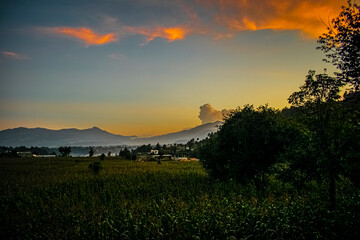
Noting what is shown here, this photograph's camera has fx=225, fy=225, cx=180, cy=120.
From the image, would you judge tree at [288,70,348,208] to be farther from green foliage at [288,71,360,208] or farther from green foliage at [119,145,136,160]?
green foliage at [119,145,136,160]

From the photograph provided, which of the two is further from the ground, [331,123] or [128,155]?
[331,123]

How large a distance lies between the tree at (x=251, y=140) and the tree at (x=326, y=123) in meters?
6.77

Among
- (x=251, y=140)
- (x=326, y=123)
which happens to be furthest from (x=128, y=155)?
(x=326, y=123)

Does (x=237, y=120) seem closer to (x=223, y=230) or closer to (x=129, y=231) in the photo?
(x=223, y=230)

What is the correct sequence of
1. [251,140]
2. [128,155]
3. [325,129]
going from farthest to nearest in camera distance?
1. [128,155]
2. [251,140]
3. [325,129]

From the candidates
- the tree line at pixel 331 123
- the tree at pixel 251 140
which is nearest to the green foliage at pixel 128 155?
the tree at pixel 251 140

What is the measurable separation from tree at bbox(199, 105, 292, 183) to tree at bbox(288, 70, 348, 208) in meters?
6.77

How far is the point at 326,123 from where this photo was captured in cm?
1284

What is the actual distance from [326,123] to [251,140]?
32.0 ft

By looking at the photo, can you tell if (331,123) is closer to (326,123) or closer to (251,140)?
(326,123)

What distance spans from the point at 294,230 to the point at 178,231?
5214 mm

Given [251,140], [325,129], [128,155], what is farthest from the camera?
[128,155]

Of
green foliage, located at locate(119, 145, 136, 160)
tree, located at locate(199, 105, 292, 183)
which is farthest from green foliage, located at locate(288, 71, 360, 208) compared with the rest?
green foliage, located at locate(119, 145, 136, 160)

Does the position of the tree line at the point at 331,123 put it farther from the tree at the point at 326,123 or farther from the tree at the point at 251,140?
the tree at the point at 251,140
